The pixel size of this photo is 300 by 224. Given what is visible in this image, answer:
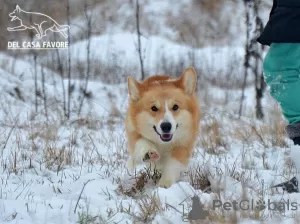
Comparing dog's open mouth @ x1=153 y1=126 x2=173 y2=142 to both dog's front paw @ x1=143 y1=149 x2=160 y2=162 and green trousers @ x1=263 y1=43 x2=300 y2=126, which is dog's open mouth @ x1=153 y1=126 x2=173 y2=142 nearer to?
dog's front paw @ x1=143 y1=149 x2=160 y2=162

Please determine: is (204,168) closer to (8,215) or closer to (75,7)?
(8,215)

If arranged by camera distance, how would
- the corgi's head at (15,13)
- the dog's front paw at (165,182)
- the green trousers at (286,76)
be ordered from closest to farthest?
1. the green trousers at (286,76)
2. the dog's front paw at (165,182)
3. the corgi's head at (15,13)

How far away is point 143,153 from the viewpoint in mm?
3633

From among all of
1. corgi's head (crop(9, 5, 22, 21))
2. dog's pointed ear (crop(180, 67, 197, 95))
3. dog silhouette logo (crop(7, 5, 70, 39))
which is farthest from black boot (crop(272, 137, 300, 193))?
corgi's head (crop(9, 5, 22, 21))

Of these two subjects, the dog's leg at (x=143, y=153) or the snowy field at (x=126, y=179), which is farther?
the dog's leg at (x=143, y=153)

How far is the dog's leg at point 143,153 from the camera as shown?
11.9 ft

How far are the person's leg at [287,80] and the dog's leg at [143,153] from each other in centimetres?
87

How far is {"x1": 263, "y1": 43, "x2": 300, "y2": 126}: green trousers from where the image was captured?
2.97 metres

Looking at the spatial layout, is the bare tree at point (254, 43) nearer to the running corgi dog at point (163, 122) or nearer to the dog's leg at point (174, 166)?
the running corgi dog at point (163, 122)

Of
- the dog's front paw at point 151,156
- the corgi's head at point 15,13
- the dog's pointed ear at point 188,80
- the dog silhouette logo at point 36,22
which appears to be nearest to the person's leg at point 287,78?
the dog's pointed ear at point 188,80

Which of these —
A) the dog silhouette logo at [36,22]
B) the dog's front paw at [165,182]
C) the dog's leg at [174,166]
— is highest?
the dog silhouette logo at [36,22]

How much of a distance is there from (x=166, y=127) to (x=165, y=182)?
1.23ft

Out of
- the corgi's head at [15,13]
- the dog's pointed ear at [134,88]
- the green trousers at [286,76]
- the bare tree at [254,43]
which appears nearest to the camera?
the green trousers at [286,76]

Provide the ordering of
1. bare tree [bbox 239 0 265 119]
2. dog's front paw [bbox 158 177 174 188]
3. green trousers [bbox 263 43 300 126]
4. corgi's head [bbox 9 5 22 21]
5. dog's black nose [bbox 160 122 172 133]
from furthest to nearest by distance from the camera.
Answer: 1. corgi's head [bbox 9 5 22 21]
2. bare tree [bbox 239 0 265 119]
3. dog's black nose [bbox 160 122 172 133]
4. dog's front paw [bbox 158 177 174 188]
5. green trousers [bbox 263 43 300 126]
